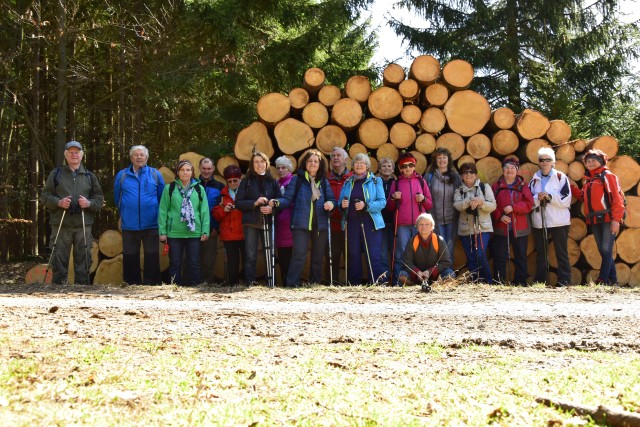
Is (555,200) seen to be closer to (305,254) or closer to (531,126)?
(531,126)

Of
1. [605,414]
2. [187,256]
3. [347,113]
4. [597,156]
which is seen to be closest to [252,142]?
[347,113]

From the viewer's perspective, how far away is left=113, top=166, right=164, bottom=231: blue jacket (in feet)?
33.2

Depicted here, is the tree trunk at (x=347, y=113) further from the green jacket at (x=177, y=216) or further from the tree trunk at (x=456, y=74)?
the green jacket at (x=177, y=216)

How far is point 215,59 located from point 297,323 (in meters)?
8.01

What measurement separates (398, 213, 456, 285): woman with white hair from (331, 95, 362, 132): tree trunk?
230cm

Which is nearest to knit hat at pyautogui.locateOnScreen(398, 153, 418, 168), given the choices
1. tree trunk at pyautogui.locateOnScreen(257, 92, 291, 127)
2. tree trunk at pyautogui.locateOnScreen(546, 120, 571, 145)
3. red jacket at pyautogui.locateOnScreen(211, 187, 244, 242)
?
tree trunk at pyautogui.locateOnScreen(257, 92, 291, 127)

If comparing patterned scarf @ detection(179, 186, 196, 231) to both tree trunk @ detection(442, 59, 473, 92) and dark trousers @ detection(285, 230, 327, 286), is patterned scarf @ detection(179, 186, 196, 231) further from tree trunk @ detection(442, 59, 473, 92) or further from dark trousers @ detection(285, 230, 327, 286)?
tree trunk @ detection(442, 59, 473, 92)

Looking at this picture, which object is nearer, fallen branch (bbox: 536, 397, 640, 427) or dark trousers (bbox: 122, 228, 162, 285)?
fallen branch (bbox: 536, 397, 640, 427)

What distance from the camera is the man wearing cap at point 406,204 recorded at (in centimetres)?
1028

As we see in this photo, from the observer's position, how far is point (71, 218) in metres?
9.88

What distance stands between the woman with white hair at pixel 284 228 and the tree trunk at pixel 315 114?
1010 millimetres

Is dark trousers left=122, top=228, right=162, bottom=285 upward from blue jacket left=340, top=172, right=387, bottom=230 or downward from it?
downward

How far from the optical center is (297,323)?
611 centimetres

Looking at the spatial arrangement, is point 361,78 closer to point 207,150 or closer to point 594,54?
point 207,150
